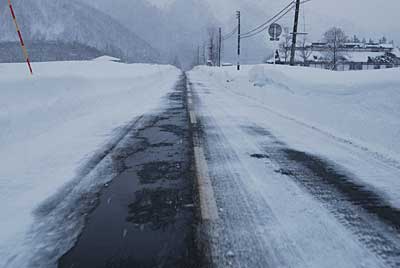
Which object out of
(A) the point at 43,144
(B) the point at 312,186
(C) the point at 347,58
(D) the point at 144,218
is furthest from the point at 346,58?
(D) the point at 144,218

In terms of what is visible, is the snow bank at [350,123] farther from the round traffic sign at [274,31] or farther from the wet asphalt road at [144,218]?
the round traffic sign at [274,31]

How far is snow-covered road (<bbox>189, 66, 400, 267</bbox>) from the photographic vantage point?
2293 millimetres

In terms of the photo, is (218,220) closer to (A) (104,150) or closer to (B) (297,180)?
(B) (297,180)

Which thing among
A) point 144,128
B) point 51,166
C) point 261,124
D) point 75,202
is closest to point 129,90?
point 144,128

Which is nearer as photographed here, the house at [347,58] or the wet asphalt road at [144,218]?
the wet asphalt road at [144,218]

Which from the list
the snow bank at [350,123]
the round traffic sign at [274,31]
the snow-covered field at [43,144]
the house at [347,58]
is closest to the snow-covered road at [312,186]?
the snow bank at [350,123]

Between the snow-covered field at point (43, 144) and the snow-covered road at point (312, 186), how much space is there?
5.79 ft

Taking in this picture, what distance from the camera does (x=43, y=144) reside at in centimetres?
546

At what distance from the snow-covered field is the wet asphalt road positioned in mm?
309

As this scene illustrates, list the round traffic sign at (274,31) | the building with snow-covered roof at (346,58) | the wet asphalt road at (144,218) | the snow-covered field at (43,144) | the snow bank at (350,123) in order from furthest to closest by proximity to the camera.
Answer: the building with snow-covered roof at (346,58) < the round traffic sign at (274,31) < the snow bank at (350,123) < the snow-covered field at (43,144) < the wet asphalt road at (144,218)

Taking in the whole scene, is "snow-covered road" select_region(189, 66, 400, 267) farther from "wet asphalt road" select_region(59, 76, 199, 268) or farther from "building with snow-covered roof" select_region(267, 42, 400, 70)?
"building with snow-covered roof" select_region(267, 42, 400, 70)

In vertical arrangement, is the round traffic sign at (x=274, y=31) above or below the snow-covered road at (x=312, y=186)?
above

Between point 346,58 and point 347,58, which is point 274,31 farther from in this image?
point 347,58

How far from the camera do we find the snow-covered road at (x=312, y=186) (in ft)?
7.52
